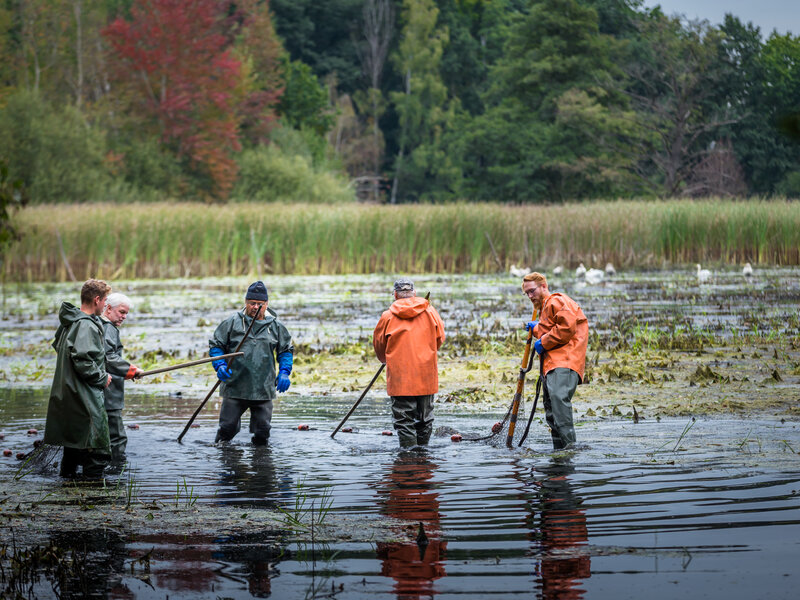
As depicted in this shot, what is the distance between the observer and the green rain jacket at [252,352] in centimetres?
962

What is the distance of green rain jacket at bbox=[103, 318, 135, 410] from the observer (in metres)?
8.57

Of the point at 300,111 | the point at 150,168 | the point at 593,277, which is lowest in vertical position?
the point at 593,277

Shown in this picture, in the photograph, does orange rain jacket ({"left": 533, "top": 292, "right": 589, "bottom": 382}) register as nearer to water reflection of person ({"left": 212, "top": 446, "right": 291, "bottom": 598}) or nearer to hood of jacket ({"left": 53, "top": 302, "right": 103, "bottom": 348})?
water reflection of person ({"left": 212, "top": 446, "right": 291, "bottom": 598})

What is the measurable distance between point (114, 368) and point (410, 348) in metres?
2.36

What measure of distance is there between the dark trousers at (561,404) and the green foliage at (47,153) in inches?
1307

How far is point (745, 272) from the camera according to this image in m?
26.3

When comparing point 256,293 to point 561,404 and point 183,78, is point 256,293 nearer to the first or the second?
point 561,404

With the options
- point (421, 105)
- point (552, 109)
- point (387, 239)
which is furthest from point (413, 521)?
point (421, 105)

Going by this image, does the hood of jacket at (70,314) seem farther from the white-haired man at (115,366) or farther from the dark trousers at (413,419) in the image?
the dark trousers at (413,419)

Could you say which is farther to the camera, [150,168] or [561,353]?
[150,168]

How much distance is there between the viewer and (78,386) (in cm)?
782

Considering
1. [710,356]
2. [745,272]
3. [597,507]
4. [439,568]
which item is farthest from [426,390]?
[745,272]

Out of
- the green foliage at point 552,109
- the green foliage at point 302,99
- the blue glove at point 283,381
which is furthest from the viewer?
the green foliage at point 302,99

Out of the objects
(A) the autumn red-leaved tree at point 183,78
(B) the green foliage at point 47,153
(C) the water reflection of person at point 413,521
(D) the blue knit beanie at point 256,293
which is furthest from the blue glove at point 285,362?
(A) the autumn red-leaved tree at point 183,78
